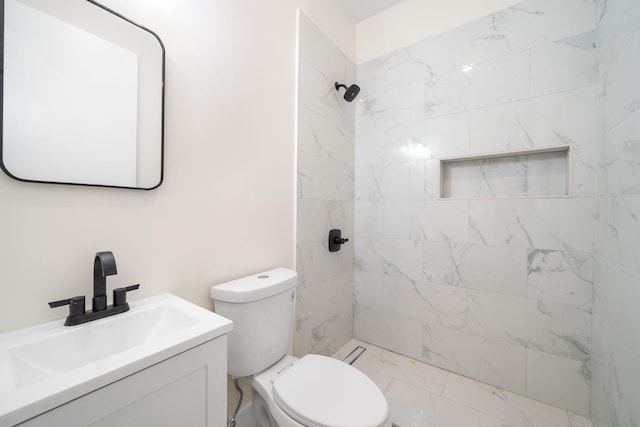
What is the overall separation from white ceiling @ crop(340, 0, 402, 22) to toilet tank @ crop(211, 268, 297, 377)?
208 centimetres

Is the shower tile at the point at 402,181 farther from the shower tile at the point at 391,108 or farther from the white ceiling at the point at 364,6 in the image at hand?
the white ceiling at the point at 364,6

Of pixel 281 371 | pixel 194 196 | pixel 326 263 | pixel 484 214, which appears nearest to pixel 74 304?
pixel 194 196

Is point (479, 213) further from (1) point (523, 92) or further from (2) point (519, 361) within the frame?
(2) point (519, 361)

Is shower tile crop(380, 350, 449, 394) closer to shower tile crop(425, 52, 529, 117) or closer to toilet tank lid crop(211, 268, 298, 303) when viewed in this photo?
toilet tank lid crop(211, 268, 298, 303)

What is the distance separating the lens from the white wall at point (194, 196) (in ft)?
2.38

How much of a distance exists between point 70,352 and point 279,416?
0.69 m

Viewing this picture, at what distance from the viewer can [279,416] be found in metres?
0.93

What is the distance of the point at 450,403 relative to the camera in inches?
57.5

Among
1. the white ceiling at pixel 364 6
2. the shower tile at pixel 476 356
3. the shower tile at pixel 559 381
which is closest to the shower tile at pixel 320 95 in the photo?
the white ceiling at pixel 364 6

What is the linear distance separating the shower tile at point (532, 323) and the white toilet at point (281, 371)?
1.01 metres

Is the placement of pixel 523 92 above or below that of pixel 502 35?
below

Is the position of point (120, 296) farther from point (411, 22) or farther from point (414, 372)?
point (411, 22)

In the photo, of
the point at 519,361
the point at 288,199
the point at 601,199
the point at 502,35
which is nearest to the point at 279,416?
the point at 288,199

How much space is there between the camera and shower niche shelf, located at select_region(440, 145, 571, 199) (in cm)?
147
